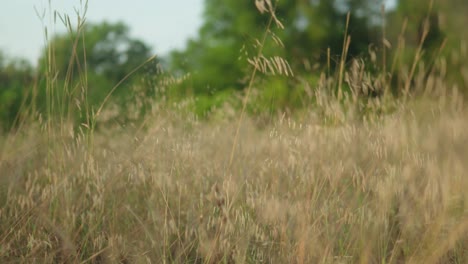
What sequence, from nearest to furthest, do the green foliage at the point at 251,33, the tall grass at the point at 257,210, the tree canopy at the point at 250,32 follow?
the tall grass at the point at 257,210 → the green foliage at the point at 251,33 → the tree canopy at the point at 250,32

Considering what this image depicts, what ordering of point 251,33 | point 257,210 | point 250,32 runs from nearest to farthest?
1. point 257,210
2. point 250,32
3. point 251,33

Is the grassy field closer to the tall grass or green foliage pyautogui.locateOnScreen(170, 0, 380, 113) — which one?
the tall grass

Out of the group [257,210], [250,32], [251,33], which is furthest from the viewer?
[251,33]

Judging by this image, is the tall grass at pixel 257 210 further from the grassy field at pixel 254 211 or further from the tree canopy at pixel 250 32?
the tree canopy at pixel 250 32

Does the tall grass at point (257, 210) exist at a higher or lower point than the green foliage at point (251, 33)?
lower

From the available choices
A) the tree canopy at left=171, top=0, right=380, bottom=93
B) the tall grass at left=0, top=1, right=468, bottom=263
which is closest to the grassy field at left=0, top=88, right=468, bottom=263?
the tall grass at left=0, top=1, right=468, bottom=263

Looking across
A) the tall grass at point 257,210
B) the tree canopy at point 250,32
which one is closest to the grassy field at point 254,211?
the tall grass at point 257,210

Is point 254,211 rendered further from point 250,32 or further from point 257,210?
point 250,32

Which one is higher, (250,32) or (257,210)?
(250,32)

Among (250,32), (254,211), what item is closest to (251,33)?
(250,32)

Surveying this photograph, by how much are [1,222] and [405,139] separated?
1634mm

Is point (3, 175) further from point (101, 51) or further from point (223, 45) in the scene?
point (101, 51)

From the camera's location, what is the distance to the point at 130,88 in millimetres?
2906

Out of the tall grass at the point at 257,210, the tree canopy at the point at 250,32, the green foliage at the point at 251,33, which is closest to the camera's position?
the tall grass at the point at 257,210
